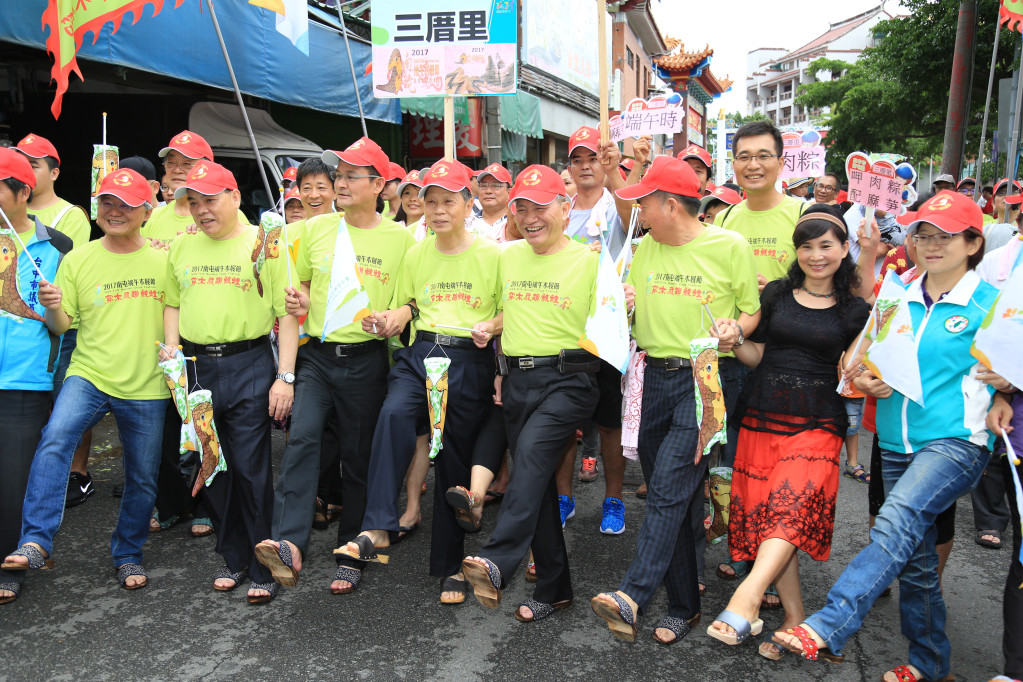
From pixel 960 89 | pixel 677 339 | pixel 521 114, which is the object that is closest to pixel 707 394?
pixel 677 339

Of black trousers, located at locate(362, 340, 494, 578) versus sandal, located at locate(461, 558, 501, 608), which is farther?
black trousers, located at locate(362, 340, 494, 578)

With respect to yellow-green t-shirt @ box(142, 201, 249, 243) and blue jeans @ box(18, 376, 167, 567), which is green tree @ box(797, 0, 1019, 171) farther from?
blue jeans @ box(18, 376, 167, 567)

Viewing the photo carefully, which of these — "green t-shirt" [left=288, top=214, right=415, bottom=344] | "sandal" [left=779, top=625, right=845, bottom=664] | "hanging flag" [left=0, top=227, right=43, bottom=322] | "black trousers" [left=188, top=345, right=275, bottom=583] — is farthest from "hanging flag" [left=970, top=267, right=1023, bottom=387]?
"hanging flag" [left=0, top=227, right=43, bottom=322]

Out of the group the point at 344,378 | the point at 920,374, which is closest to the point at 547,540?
the point at 344,378

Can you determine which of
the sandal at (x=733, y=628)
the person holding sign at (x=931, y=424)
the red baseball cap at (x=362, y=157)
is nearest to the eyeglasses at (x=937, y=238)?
the person holding sign at (x=931, y=424)

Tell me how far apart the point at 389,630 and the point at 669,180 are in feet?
7.95

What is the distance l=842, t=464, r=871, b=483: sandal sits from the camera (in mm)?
5934

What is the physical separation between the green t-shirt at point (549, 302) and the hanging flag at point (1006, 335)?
1.60 m

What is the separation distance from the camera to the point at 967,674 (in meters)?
3.40

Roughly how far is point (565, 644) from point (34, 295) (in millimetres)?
3173

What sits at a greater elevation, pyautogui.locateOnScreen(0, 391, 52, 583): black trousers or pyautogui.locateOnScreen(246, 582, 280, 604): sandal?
pyautogui.locateOnScreen(0, 391, 52, 583): black trousers

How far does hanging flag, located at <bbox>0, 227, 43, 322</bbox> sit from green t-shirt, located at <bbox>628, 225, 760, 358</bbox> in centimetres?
311

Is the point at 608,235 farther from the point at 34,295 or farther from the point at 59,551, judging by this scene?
the point at 59,551

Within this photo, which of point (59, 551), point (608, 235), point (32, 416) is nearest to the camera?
point (32, 416)
